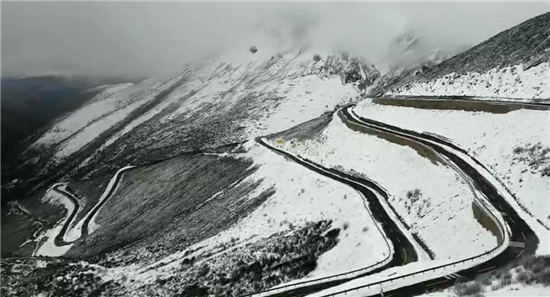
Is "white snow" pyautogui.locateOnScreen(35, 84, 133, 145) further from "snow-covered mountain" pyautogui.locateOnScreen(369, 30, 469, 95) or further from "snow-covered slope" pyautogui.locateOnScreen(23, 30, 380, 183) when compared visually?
"snow-covered mountain" pyautogui.locateOnScreen(369, 30, 469, 95)

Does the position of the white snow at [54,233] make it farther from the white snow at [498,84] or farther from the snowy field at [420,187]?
the white snow at [498,84]

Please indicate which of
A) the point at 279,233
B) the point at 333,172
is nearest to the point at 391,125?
the point at 333,172

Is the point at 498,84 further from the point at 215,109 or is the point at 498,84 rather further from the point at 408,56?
the point at 215,109

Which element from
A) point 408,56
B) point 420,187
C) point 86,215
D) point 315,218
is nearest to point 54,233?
point 86,215

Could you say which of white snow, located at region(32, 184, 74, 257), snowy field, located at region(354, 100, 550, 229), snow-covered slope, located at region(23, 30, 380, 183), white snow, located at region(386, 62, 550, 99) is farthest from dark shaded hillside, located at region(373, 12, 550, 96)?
white snow, located at region(32, 184, 74, 257)

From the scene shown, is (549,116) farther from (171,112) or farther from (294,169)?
(171,112)

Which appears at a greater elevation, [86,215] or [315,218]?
[86,215]

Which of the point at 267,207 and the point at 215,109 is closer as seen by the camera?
the point at 267,207
